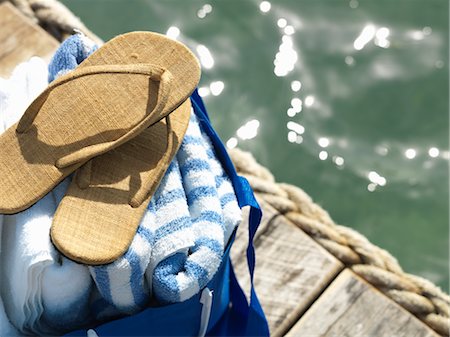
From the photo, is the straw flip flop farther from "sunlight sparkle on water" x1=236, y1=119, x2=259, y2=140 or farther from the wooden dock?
"sunlight sparkle on water" x1=236, y1=119, x2=259, y2=140

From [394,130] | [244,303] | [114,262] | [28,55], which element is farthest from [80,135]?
[394,130]

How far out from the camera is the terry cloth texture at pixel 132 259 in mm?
833

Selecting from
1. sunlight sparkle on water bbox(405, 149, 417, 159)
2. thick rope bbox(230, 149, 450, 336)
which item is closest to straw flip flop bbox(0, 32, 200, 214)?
thick rope bbox(230, 149, 450, 336)

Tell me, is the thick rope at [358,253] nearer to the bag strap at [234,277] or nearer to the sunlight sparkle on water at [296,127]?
the bag strap at [234,277]

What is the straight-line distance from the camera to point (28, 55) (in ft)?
4.42

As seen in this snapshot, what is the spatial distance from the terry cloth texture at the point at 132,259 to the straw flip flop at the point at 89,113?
0.04 meters

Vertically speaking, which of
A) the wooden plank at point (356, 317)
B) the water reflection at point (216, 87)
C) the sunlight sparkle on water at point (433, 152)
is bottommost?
the wooden plank at point (356, 317)

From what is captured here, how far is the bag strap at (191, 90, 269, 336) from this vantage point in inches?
38.3

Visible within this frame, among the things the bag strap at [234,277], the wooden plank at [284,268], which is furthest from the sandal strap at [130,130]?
the wooden plank at [284,268]

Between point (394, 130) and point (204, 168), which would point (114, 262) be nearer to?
point (204, 168)

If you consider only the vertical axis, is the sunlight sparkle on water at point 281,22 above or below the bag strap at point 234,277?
above

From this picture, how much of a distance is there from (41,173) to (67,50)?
0.20m

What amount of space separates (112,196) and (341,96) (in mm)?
991

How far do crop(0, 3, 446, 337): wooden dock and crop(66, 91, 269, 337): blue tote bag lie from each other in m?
0.12
